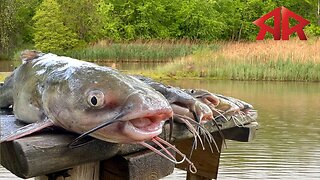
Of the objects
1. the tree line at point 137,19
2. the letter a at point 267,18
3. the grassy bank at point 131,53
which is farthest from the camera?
the tree line at point 137,19

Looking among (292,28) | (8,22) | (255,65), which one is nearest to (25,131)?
(255,65)

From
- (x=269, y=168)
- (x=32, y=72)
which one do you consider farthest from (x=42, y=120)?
(x=269, y=168)

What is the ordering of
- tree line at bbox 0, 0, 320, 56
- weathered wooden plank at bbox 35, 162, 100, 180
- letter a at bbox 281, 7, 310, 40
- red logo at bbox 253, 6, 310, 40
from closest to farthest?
weathered wooden plank at bbox 35, 162, 100, 180
letter a at bbox 281, 7, 310, 40
red logo at bbox 253, 6, 310, 40
tree line at bbox 0, 0, 320, 56

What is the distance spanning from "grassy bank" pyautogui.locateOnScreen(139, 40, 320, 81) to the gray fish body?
Answer: 40.3ft

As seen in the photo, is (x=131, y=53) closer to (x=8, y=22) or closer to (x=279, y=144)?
(x=8, y=22)

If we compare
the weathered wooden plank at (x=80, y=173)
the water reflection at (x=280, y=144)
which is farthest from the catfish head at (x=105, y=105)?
the water reflection at (x=280, y=144)

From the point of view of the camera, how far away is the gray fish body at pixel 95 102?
116cm

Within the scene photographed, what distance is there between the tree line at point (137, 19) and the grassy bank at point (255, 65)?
28.1 feet

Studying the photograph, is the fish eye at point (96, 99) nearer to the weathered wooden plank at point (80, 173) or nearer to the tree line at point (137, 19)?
the weathered wooden plank at point (80, 173)

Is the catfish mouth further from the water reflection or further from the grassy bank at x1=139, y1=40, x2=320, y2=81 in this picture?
the grassy bank at x1=139, y1=40, x2=320, y2=81

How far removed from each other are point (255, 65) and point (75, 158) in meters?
13.1

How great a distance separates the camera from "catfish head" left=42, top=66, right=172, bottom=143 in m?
1.16

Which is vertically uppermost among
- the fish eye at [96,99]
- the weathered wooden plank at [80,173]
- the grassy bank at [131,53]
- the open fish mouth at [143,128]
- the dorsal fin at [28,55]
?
the dorsal fin at [28,55]

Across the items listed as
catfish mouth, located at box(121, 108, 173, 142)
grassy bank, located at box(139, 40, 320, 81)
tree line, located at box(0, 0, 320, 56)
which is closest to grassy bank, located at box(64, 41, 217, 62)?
tree line, located at box(0, 0, 320, 56)
